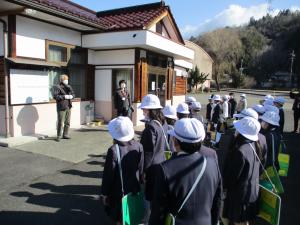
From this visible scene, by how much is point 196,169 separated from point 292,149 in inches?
313

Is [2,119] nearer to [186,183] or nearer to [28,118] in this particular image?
[28,118]

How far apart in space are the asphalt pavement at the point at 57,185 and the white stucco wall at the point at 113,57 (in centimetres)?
383

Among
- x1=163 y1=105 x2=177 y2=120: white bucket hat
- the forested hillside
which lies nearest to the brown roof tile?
x1=163 y1=105 x2=177 y2=120: white bucket hat

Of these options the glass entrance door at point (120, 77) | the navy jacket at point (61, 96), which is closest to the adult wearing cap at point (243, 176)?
the navy jacket at point (61, 96)

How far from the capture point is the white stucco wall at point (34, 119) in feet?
26.1

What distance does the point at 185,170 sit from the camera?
78.9 inches

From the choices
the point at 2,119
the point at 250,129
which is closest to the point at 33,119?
the point at 2,119

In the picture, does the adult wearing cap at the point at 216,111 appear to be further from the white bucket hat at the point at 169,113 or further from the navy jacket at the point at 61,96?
the navy jacket at the point at 61,96

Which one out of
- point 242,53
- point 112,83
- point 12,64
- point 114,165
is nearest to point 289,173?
point 114,165

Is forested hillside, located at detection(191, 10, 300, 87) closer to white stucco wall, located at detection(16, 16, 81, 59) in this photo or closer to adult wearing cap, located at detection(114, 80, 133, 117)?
adult wearing cap, located at detection(114, 80, 133, 117)

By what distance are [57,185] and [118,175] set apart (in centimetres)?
261

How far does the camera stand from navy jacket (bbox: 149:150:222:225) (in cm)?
200

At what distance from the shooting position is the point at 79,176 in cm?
555

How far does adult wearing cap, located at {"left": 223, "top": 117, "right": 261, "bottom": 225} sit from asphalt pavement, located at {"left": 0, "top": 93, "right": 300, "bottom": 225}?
1.40 m
